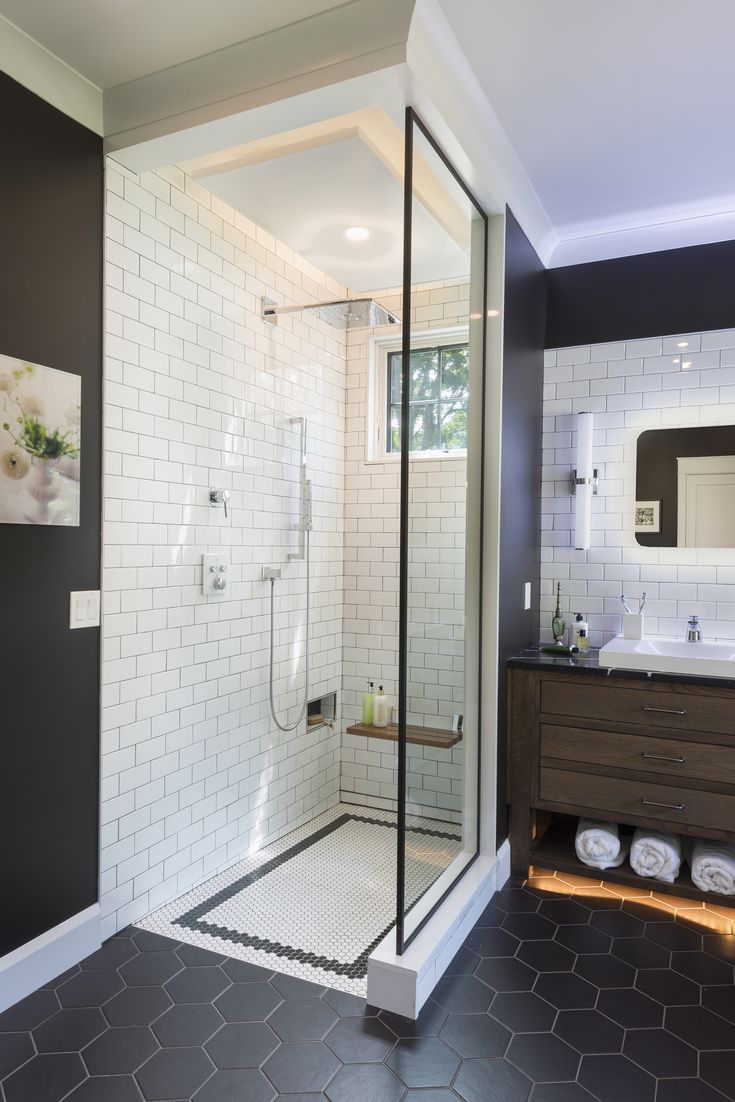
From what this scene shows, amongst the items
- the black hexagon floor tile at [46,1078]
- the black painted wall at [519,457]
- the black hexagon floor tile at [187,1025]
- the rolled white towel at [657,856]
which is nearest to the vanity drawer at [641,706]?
the black painted wall at [519,457]

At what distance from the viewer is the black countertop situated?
2.70 m

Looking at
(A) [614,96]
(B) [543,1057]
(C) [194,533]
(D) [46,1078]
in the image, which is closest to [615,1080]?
(B) [543,1057]

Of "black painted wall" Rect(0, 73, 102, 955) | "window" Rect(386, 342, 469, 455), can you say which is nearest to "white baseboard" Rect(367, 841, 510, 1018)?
"black painted wall" Rect(0, 73, 102, 955)

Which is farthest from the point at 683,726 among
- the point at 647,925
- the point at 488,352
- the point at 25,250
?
the point at 25,250

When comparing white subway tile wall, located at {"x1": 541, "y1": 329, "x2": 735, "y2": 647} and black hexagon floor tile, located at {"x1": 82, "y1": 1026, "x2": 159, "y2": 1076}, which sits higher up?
white subway tile wall, located at {"x1": 541, "y1": 329, "x2": 735, "y2": 647}

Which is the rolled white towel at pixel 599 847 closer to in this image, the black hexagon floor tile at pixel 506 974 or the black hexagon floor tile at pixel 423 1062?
the black hexagon floor tile at pixel 506 974

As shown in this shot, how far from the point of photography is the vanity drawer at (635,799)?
8.84 ft

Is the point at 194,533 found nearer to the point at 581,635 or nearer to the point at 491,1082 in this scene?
the point at 581,635

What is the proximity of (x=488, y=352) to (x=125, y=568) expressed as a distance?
5.39 ft

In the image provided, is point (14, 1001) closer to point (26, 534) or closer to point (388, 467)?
point (26, 534)

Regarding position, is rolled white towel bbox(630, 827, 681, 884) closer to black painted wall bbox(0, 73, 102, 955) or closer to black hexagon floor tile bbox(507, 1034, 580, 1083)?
black hexagon floor tile bbox(507, 1034, 580, 1083)

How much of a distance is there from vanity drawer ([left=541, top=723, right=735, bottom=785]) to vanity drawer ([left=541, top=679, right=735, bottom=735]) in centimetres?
6

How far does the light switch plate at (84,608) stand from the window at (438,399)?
1151 mm

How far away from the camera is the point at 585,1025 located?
2.12m
